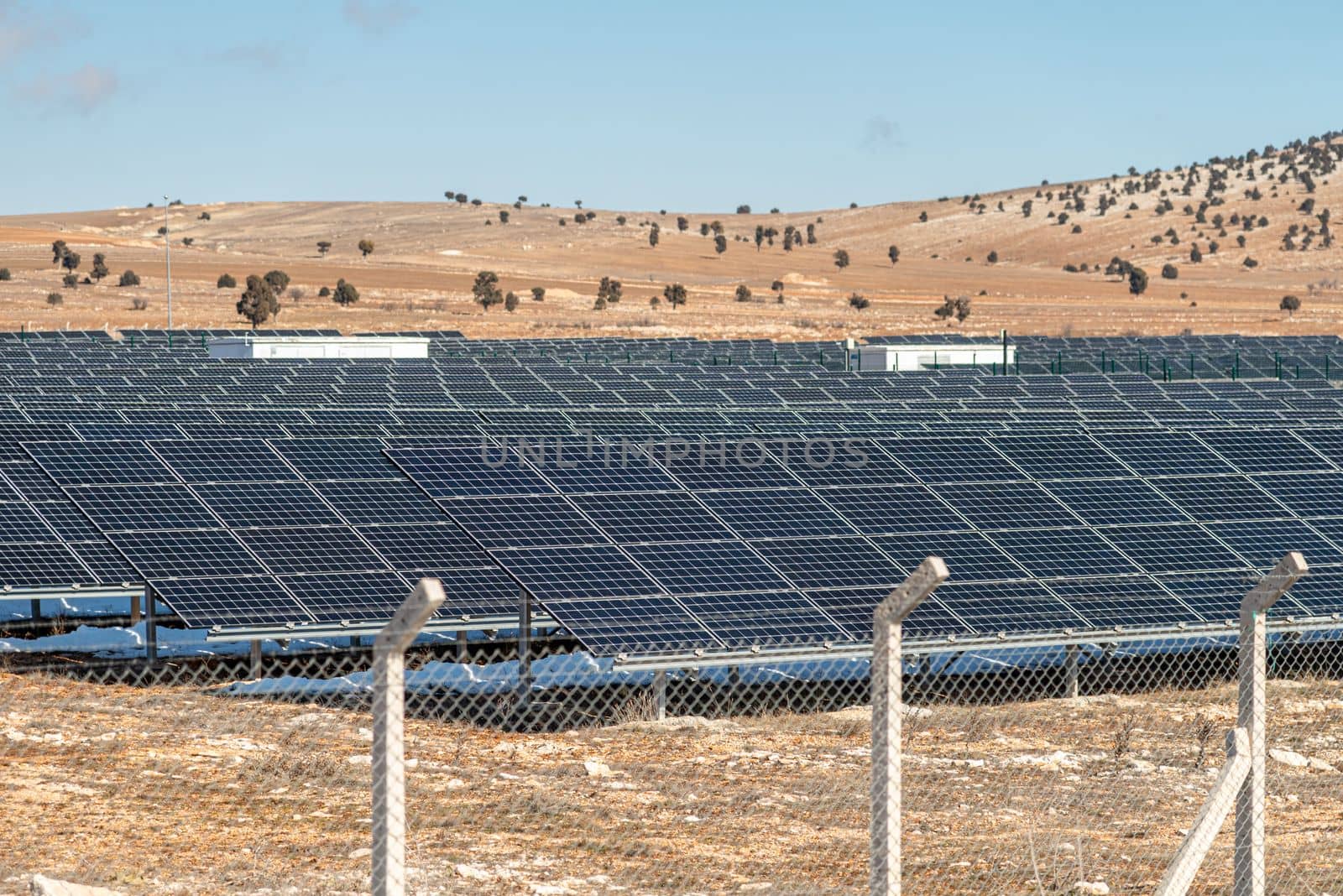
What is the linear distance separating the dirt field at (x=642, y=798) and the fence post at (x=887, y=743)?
242cm

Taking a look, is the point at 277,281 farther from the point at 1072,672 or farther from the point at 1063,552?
the point at 1072,672

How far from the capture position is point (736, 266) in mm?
153750

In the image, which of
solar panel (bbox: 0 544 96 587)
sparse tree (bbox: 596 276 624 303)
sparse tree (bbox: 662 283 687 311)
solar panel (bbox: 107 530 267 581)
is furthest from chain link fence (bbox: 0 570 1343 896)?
sparse tree (bbox: 596 276 624 303)

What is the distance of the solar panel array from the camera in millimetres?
17531

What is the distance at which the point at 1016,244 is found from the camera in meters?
178

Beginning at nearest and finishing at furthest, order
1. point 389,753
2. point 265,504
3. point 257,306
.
→ 1. point 389,753
2. point 265,504
3. point 257,306

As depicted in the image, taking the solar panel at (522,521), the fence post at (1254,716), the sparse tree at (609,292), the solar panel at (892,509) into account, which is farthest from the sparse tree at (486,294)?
the fence post at (1254,716)

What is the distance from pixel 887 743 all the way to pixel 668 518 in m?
10.0

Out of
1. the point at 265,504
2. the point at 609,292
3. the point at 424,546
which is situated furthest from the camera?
the point at 609,292

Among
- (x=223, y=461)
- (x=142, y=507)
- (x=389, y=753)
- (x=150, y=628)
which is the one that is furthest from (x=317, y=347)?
(x=389, y=753)

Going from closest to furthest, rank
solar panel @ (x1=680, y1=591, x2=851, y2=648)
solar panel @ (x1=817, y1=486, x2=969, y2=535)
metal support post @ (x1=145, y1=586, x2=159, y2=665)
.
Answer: solar panel @ (x1=680, y1=591, x2=851, y2=648), solar panel @ (x1=817, y1=486, x2=969, y2=535), metal support post @ (x1=145, y1=586, x2=159, y2=665)

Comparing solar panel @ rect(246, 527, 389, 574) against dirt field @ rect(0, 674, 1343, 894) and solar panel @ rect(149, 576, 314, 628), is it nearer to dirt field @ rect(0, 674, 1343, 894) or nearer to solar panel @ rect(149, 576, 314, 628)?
solar panel @ rect(149, 576, 314, 628)

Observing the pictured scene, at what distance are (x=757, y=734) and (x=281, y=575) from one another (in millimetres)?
5146

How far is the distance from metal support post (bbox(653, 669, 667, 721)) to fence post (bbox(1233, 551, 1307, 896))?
836cm
